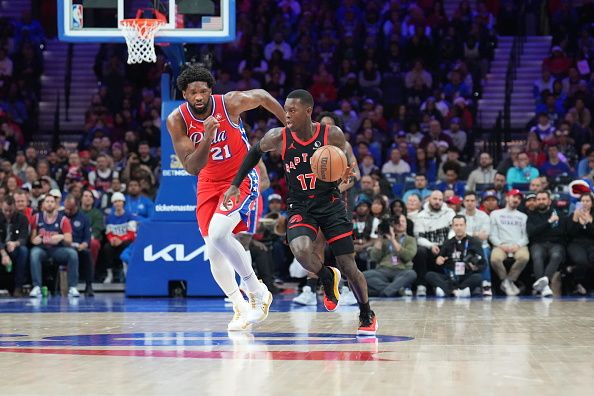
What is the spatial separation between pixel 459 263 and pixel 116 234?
5.30 metres

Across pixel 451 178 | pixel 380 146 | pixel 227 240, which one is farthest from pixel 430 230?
pixel 227 240

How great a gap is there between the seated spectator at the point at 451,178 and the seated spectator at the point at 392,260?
9.93 feet

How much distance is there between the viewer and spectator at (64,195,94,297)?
52.8 feet

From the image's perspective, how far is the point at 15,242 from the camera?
15812 mm

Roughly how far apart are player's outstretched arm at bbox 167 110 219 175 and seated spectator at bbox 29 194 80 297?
6992mm

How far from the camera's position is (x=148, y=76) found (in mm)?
23609

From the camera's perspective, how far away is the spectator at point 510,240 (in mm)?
15633

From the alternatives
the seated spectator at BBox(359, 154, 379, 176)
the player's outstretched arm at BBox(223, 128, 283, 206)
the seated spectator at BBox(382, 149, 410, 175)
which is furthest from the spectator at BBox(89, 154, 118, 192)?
the player's outstretched arm at BBox(223, 128, 283, 206)

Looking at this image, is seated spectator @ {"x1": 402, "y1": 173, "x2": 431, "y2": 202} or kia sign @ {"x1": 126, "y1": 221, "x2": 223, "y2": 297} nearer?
kia sign @ {"x1": 126, "y1": 221, "x2": 223, "y2": 297}

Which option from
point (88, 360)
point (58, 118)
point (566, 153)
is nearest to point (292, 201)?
point (88, 360)

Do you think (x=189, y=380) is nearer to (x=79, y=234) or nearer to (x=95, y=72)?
(x=79, y=234)

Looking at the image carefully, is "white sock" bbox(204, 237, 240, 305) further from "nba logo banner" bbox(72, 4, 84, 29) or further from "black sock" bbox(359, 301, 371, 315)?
"nba logo banner" bbox(72, 4, 84, 29)

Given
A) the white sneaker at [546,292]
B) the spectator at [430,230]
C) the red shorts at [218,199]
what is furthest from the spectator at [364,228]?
the red shorts at [218,199]

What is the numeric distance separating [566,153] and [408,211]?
4.31 meters
